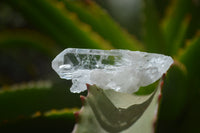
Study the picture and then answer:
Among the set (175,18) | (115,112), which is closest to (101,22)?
(175,18)

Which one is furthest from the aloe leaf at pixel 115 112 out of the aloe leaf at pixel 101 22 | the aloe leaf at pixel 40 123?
the aloe leaf at pixel 101 22

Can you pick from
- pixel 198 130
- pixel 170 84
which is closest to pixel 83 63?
pixel 170 84

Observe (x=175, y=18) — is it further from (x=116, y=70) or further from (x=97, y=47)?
(x=116, y=70)

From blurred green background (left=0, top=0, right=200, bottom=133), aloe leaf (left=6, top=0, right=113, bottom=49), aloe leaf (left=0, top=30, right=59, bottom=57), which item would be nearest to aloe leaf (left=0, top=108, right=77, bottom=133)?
blurred green background (left=0, top=0, right=200, bottom=133)

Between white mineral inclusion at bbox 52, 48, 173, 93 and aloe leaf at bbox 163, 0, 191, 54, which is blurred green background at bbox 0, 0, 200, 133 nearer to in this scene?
aloe leaf at bbox 163, 0, 191, 54

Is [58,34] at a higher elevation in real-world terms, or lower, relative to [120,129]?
higher

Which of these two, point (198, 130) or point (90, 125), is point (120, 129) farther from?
point (198, 130)
